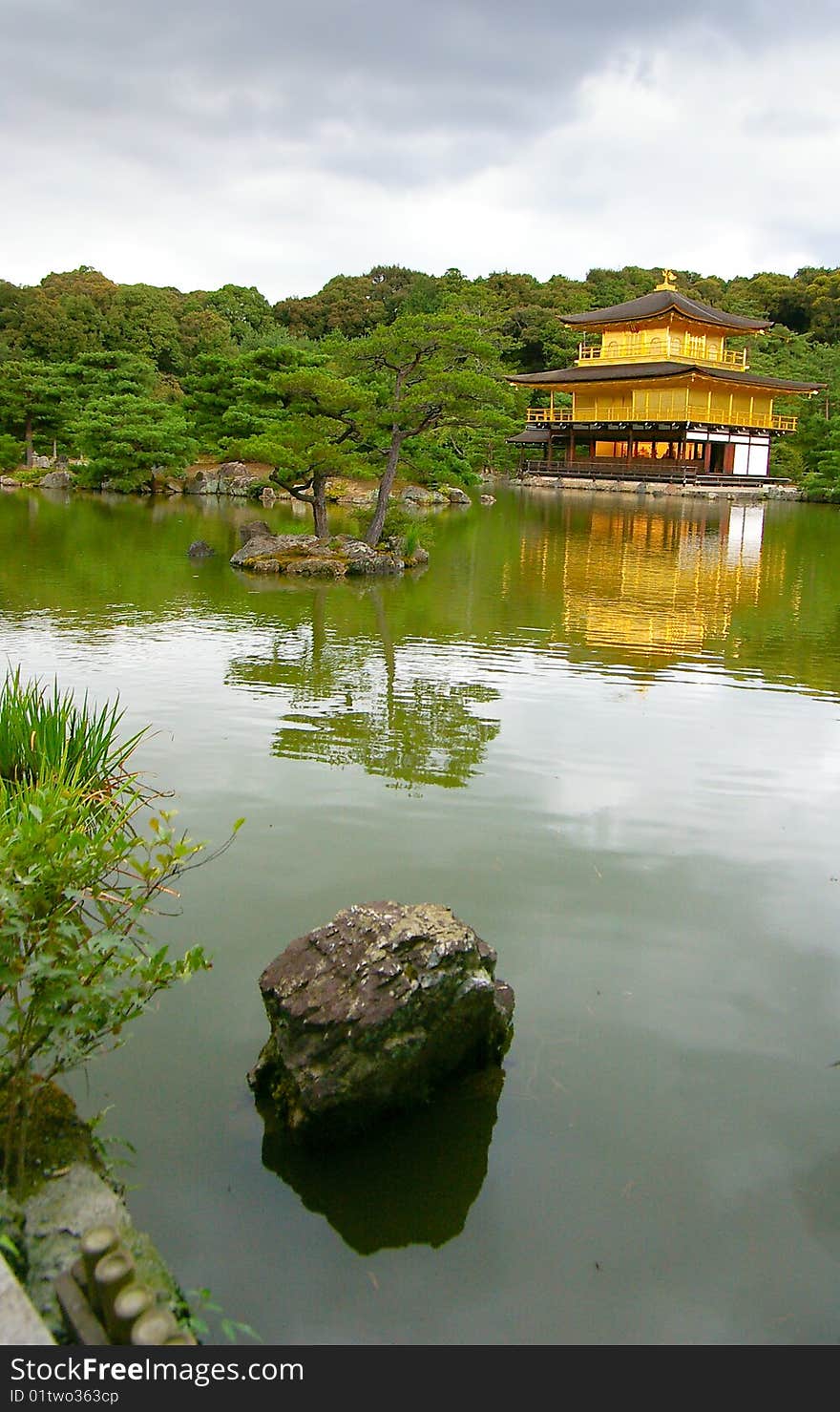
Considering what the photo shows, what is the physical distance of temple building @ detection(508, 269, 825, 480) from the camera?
38.7 metres

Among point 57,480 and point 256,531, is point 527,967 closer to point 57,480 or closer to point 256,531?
point 256,531

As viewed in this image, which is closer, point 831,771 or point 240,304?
point 831,771

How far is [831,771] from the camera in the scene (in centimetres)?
645

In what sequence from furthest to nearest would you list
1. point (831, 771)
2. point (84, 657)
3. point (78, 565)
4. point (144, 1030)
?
point (78, 565)
point (84, 657)
point (831, 771)
point (144, 1030)

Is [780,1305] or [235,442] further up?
[235,442]

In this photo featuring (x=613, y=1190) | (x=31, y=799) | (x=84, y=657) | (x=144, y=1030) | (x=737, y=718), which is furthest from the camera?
(x=84, y=657)

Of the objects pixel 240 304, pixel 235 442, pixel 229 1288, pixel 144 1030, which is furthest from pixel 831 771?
pixel 240 304

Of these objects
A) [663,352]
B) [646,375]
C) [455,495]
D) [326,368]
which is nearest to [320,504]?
[326,368]

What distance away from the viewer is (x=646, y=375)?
38.5 metres

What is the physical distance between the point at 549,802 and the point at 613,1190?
2.97 meters

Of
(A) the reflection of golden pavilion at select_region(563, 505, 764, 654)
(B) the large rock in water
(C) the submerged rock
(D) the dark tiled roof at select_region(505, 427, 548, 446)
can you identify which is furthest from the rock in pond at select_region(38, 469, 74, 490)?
(B) the large rock in water

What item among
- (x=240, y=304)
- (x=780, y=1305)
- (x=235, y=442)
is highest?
(x=240, y=304)

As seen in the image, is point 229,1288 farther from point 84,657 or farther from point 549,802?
point 84,657

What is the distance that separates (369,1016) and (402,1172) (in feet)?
1.46
